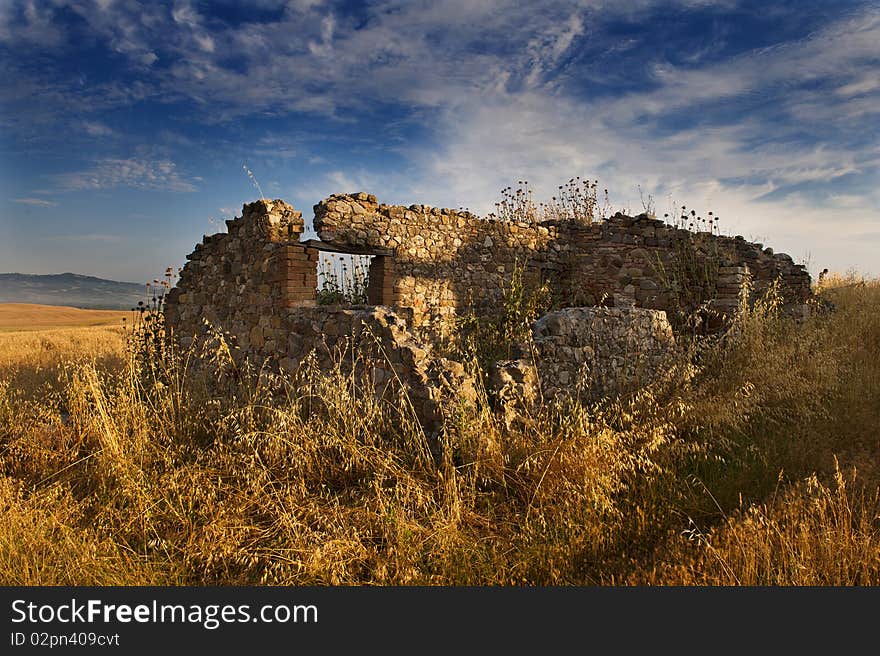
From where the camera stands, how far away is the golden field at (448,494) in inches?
109

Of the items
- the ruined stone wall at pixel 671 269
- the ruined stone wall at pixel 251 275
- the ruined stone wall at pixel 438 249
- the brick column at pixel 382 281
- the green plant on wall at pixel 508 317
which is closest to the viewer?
the ruined stone wall at pixel 251 275

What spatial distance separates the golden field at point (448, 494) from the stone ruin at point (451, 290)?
0.48 metres

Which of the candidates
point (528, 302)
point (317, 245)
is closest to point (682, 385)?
point (528, 302)

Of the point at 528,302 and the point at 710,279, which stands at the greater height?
the point at 710,279

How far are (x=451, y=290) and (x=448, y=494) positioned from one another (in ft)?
17.4

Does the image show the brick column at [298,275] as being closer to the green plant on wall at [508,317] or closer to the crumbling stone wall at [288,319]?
the crumbling stone wall at [288,319]

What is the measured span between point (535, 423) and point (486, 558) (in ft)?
4.71

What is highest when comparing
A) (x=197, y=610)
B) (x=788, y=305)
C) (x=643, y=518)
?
(x=788, y=305)

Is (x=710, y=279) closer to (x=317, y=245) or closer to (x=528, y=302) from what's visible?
(x=528, y=302)

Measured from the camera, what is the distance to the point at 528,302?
865 cm

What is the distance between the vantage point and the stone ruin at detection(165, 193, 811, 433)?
4.62 m

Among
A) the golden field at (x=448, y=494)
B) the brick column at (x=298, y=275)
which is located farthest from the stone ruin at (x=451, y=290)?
the golden field at (x=448, y=494)

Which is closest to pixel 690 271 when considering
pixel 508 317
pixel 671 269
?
pixel 671 269

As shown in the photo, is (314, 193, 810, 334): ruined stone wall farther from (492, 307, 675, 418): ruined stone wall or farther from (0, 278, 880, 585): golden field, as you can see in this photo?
(0, 278, 880, 585): golden field
